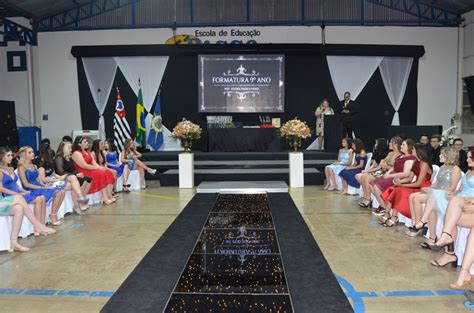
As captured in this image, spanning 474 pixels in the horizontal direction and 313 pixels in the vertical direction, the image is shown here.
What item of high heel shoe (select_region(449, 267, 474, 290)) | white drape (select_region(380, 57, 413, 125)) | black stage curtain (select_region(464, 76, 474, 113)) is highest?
white drape (select_region(380, 57, 413, 125))

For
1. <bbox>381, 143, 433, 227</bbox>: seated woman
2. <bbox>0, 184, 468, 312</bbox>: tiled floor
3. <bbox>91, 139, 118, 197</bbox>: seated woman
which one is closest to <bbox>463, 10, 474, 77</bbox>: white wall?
<bbox>0, 184, 468, 312</bbox>: tiled floor

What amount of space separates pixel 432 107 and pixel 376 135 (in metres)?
1.94

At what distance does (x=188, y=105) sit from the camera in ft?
44.0

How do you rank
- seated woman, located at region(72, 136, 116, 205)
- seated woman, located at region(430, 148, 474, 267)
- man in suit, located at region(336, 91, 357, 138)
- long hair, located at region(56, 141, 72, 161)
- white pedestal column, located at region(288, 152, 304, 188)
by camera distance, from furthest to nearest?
man in suit, located at region(336, 91, 357, 138)
white pedestal column, located at region(288, 152, 304, 188)
seated woman, located at region(72, 136, 116, 205)
long hair, located at region(56, 141, 72, 161)
seated woman, located at region(430, 148, 474, 267)

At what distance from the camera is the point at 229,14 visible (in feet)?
44.1

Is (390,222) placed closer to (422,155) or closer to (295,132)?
(422,155)

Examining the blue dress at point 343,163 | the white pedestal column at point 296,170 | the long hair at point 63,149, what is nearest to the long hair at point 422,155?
the blue dress at point 343,163

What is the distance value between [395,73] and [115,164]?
8907 mm

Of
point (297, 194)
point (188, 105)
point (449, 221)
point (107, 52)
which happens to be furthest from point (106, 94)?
point (449, 221)

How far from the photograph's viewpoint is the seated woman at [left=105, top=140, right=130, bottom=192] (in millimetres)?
8508

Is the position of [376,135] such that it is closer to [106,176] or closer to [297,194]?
[297,194]

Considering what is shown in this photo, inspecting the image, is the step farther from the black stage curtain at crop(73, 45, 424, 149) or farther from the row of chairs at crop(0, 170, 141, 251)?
the black stage curtain at crop(73, 45, 424, 149)

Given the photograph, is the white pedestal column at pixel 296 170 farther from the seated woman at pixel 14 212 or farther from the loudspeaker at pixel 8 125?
the loudspeaker at pixel 8 125

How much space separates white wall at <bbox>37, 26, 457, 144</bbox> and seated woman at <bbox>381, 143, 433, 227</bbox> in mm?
8272
